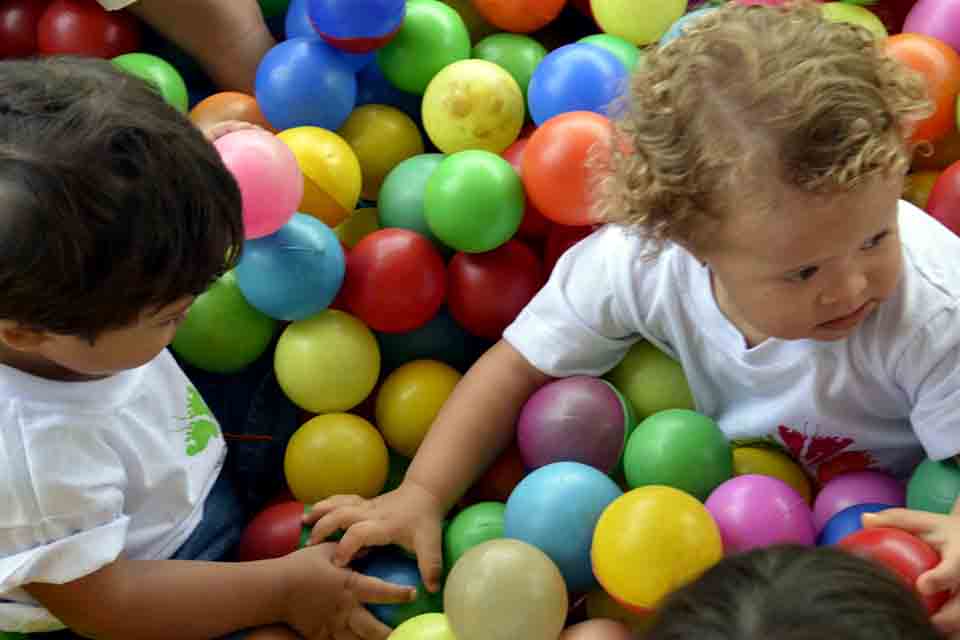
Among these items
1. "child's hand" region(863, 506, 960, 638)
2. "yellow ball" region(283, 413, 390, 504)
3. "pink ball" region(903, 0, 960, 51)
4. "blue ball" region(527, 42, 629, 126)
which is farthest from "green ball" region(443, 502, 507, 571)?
"pink ball" region(903, 0, 960, 51)

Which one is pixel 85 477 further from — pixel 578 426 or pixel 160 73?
pixel 160 73

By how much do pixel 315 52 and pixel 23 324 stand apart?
22.1 inches

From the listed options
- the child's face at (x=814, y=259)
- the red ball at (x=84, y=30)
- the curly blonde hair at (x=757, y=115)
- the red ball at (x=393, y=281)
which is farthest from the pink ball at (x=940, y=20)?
the red ball at (x=84, y=30)

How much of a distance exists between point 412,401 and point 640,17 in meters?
0.48

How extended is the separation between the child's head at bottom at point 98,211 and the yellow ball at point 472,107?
0.42 m

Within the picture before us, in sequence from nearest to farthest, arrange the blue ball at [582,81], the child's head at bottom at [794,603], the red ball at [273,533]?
the child's head at bottom at [794,603]
the red ball at [273,533]
the blue ball at [582,81]

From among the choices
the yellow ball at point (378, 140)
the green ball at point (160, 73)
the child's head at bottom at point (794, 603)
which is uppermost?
the child's head at bottom at point (794, 603)

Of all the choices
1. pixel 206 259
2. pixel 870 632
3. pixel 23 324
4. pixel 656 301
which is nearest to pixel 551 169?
pixel 656 301

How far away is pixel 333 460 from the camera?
1150 millimetres

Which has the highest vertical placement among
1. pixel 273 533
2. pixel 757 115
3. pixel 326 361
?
pixel 757 115

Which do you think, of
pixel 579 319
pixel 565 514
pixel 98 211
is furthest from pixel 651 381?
pixel 98 211

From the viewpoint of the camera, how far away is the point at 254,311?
1199 mm

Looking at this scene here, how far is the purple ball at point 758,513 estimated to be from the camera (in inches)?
38.1

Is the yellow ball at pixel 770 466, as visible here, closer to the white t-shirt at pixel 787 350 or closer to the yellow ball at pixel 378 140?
the white t-shirt at pixel 787 350
